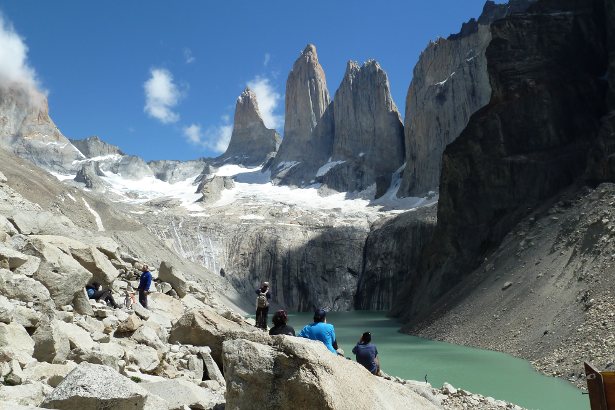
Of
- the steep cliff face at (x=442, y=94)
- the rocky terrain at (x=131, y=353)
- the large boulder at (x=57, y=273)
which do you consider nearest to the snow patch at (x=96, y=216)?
the rocky terrain at (x=131, y=353)

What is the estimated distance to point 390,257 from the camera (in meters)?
88.5

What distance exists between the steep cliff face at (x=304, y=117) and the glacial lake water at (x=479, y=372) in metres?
130

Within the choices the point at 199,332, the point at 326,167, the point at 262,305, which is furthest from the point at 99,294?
the point at 326,167

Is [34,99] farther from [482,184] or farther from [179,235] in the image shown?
[482,184]

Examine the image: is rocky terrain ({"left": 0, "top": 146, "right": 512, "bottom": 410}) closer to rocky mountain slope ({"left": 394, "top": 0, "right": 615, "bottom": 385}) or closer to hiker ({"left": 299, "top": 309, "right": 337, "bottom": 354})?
hiker ({"left": 299, "top": 309, "right": 337, "bottom": 354})

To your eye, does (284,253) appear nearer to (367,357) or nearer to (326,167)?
(326,167)

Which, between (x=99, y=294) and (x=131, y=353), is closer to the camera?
(x=131, y=353)

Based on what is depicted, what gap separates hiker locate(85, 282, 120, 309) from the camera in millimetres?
16297

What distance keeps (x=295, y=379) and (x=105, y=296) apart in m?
11.9

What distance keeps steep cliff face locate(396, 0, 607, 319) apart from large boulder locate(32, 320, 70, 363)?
3558cm

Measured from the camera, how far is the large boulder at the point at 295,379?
611cm

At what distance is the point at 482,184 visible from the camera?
4841 centimetres

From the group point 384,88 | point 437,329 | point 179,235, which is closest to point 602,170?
point 437,329

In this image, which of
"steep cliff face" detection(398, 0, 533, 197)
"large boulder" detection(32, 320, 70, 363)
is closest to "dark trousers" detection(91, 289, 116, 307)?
"large boulder" detection(32, 320, 70, 363)
